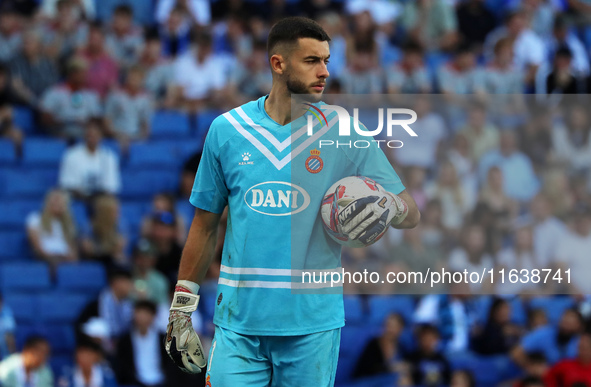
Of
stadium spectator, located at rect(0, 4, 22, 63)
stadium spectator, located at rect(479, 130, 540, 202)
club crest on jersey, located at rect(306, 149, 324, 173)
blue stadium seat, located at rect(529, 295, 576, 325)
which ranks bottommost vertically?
blue stadium seat, located at rect(529, 295, 576, 325)

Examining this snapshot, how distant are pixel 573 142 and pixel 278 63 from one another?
16.8ft

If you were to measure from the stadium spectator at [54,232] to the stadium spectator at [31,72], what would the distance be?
86.9 inches

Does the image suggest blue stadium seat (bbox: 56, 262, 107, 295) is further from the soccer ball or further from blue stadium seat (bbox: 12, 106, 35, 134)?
the soccer ball

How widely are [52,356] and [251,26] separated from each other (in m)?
5.81

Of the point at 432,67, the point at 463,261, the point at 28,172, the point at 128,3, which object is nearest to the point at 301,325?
the point at 463,261

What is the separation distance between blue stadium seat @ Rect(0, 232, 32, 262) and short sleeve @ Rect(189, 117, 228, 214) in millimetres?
6646

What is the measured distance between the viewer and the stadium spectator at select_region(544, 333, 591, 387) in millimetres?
8711

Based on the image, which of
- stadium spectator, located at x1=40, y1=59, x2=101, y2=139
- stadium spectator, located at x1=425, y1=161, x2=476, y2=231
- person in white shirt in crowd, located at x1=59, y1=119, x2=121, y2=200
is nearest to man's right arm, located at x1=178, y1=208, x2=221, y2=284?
stadium spectator, located at x1=425, y1=161, x2=476, y2=231

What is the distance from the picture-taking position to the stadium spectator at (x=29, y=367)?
8539mm

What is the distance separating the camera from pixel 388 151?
5297 millimetres

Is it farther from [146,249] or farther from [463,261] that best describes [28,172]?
[463,261]

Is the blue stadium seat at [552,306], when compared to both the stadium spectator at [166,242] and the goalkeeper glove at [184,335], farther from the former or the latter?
the goalkeeper glove at [184,335]

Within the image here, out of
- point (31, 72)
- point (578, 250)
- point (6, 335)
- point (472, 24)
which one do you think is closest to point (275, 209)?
point (578, 250)

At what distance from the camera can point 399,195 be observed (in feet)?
14.4
